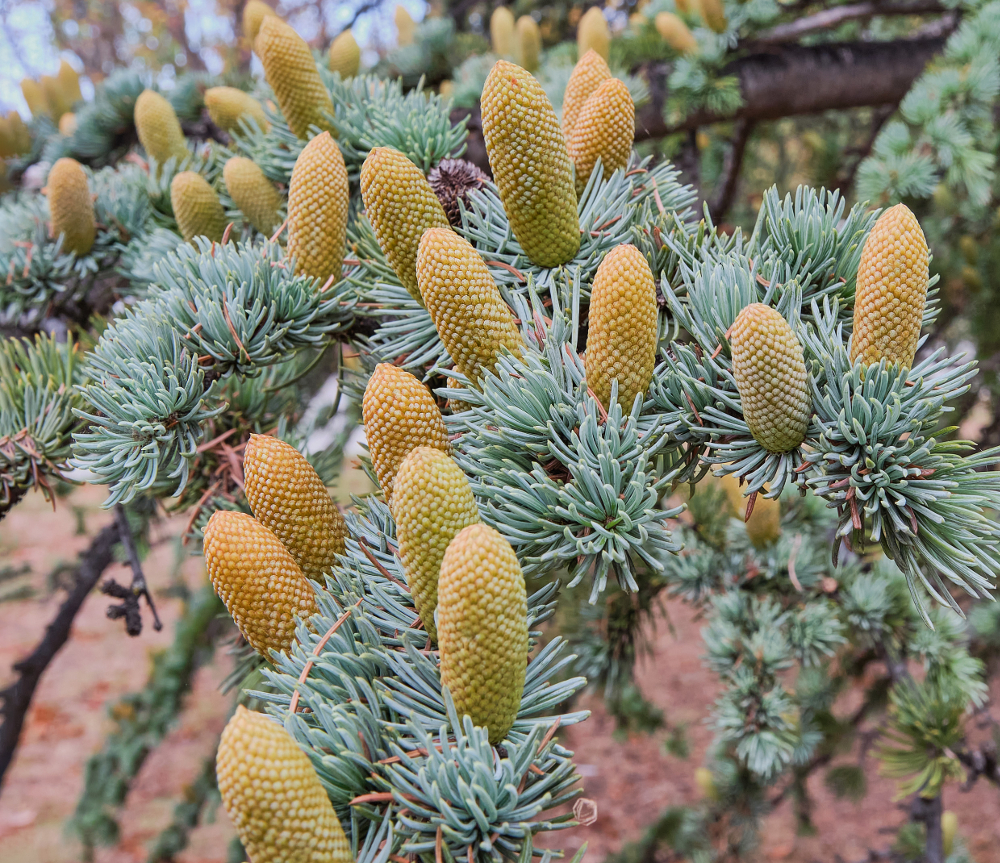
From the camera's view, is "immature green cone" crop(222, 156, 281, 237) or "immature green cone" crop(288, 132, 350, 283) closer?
"immature green cone" crop(288, 132, 350, 283)

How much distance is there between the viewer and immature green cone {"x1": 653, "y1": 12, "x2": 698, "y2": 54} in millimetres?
1656

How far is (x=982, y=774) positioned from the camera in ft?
3.75

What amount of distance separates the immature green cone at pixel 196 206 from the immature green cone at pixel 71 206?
0.65 feet

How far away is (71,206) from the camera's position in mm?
1062

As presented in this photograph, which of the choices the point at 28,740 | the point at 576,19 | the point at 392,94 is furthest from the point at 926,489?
the point at 28,740

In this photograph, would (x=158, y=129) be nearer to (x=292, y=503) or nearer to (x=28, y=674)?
(x=292, y=503)

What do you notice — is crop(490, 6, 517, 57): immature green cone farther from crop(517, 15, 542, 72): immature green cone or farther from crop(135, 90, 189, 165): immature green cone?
crop(135, 90, 189, 165): immature green cone

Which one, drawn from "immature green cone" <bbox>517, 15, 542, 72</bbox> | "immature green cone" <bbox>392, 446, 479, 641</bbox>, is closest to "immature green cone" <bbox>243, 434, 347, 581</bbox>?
"immature green cone" <bbox>392, 446, 479, 641</bbox>

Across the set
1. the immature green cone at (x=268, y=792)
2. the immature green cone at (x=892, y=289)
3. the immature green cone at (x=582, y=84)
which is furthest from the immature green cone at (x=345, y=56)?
the immature green cone at (x=268, y=792)

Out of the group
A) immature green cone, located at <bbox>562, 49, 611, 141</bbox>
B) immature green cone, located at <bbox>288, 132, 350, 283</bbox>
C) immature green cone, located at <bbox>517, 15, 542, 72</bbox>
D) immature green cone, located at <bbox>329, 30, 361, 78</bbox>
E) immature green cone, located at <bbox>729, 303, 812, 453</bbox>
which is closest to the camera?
immature green cone, located at <bbox>729, 303, 812, 453</bbox>

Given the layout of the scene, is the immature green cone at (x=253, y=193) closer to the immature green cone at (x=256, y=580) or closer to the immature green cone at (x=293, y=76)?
the immature green cone at (x=293, y=76)

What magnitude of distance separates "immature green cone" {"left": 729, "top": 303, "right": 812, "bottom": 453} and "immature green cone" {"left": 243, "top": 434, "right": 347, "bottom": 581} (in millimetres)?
362

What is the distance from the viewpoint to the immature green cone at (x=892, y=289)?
0.56m

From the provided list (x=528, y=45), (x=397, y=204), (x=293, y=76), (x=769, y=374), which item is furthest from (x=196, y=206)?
(x=528, y=45)
